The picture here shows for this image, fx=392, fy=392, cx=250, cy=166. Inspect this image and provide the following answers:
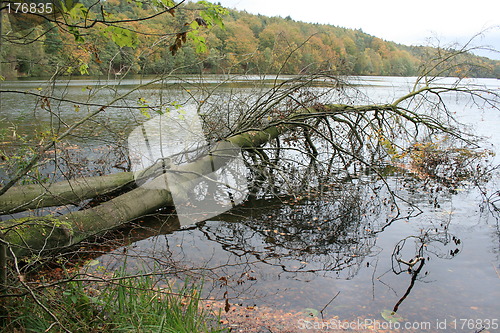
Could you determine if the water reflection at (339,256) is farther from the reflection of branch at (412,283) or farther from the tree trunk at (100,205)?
the tree trunk at (100,205)

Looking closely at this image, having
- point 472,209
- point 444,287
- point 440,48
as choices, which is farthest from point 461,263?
point 440,48

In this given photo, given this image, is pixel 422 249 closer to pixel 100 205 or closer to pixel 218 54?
pixel 100 205

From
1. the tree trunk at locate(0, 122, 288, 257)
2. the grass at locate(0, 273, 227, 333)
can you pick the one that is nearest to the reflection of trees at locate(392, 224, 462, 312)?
the grass at locate(0, 273, 227, 333)

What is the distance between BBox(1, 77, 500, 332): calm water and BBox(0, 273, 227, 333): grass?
14.6 inches

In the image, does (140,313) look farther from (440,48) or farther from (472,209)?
(440,48)

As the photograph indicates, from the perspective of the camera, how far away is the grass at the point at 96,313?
9.37 feet

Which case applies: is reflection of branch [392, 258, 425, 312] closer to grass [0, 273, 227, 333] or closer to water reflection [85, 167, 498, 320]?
water reflection [85, 167, 498, 320]
